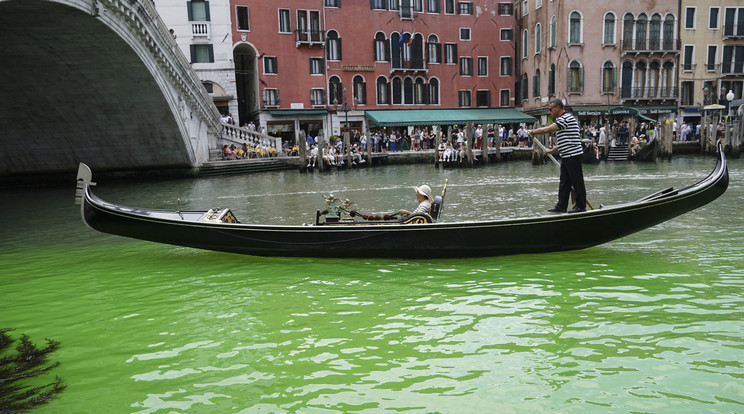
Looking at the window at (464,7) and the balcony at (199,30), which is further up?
the window at (464,7)

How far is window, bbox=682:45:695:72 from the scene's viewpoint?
26469 millimetres

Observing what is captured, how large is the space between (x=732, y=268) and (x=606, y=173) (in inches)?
437

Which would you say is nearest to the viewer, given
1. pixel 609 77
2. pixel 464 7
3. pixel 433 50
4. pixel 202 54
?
pixel 202 54

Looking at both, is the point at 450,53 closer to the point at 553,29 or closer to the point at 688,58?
the point at 553,29

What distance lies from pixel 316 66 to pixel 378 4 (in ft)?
13.2

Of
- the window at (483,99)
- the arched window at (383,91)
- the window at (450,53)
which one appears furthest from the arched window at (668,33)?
the arched window at (383,91)

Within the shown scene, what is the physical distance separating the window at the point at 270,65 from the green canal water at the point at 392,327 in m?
18.4

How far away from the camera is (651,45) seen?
26.0 m

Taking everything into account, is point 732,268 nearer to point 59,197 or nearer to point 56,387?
point 56,387

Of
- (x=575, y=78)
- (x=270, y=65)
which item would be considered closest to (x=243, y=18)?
(x=270, y=65)

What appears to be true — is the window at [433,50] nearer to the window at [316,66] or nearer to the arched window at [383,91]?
the arched window at [383,91]

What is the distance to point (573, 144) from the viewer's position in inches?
217

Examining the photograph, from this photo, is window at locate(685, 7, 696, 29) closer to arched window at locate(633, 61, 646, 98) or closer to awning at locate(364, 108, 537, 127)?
arched window at locate(633, 61, 646, 98)

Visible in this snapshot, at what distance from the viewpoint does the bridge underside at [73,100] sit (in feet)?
33.6
